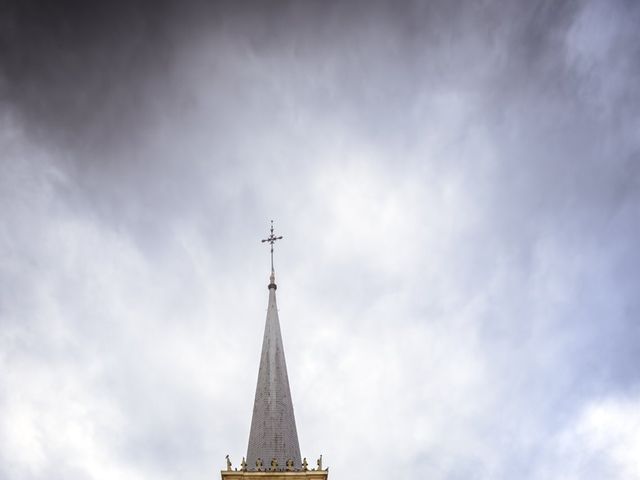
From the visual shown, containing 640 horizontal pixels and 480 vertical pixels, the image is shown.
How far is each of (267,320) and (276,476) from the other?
20989mm

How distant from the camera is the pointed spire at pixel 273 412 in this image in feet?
240

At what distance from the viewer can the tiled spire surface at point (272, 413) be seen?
73125mm

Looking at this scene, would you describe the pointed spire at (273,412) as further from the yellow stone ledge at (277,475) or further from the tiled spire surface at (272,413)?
the yellow stone ledge at (277,475)

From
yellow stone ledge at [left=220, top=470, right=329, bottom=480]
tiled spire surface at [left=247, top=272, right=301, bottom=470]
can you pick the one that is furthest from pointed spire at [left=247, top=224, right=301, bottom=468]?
yellow stone ledge at [left=220, top=470, right=329, bottom=480]

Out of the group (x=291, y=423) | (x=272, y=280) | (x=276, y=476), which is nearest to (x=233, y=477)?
(x=276, y=476)

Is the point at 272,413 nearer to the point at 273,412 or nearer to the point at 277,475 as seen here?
the point at 273,412

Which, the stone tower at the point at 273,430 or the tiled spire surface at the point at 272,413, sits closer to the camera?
the stone tower at the point at 273,430

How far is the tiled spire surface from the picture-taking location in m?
73.1

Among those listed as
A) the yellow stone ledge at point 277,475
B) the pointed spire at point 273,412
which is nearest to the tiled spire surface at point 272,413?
the pointed spire at point 273,412

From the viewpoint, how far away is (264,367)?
81000 millimetres

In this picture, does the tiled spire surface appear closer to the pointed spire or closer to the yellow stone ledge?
the pointed spire

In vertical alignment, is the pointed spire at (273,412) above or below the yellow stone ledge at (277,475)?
above

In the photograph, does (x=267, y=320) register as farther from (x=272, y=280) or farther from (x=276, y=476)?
(x=276, y=476)

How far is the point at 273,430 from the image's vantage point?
74.9 m
